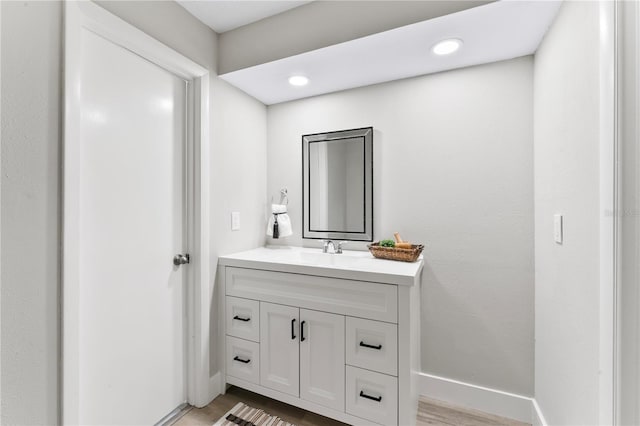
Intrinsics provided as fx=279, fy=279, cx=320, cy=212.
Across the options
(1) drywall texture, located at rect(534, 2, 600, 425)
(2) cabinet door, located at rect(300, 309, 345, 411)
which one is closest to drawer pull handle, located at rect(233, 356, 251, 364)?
(2) cabinet door, located at rect(300, 309, 345, 411)

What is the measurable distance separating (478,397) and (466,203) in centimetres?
114

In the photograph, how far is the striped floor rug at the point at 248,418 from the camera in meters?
1.53

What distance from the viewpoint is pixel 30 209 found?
99 centimetres

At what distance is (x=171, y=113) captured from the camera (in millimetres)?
1618

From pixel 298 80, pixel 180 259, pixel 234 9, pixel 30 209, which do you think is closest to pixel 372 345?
pixel 180 259

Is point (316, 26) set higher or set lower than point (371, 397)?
higher

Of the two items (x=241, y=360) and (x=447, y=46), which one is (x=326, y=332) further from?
(x=447, y=46)

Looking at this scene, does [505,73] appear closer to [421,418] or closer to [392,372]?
[392,372]

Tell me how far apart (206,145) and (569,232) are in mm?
1854

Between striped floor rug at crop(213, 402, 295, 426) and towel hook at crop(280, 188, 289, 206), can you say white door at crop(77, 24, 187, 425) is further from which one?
towel hook at crop(280, 188, 289, 206)

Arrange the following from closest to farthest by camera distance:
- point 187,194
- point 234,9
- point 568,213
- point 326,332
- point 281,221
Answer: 1. point 568,213
2. point 326,332
3. point 234,9
4. point 187,194
5. point 281,221

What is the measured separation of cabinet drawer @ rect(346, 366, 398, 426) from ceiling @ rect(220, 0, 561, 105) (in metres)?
1.68

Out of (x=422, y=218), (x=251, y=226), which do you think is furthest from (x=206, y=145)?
(x=422, y=218)

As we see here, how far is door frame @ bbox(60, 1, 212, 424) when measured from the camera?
1.07m
